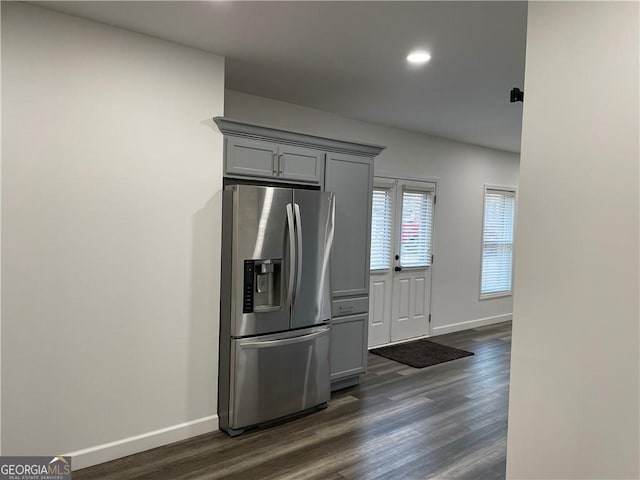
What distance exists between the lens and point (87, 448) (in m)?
2.72

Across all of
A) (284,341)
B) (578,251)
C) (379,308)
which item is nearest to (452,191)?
(379,308)

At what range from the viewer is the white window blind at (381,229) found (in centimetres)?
538

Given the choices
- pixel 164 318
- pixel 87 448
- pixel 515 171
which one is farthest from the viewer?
pixel 515 171

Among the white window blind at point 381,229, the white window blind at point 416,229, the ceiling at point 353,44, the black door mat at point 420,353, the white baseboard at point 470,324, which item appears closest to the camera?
the ceiling at point 353,44

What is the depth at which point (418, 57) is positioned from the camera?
10.1ft

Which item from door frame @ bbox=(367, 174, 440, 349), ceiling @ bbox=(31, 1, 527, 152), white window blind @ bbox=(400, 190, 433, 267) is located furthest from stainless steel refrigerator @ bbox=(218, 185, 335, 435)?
white window blind @ bbox=(400, 190, 433, 267)

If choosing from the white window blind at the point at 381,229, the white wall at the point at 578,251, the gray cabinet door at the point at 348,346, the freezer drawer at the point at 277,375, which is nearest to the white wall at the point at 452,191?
the white window blind at the point at 381,229

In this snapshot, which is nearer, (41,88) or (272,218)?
(41,88)

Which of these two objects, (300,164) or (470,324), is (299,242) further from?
(470,324)

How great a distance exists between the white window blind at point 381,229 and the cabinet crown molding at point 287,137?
4.27 ft

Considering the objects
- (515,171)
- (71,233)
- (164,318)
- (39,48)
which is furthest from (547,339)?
(515,171)

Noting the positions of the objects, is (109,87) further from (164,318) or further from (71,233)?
(164,318)

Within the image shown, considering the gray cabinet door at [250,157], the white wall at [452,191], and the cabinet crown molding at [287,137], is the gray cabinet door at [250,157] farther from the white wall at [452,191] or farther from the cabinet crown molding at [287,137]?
the white wall at [452,191]

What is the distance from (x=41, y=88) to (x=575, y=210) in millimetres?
2712
